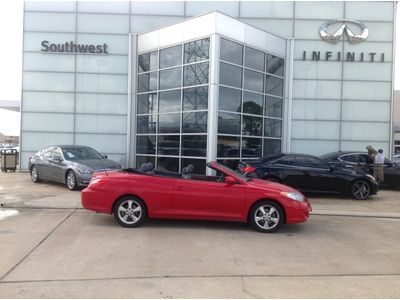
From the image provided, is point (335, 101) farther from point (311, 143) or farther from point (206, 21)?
point (206, 21)

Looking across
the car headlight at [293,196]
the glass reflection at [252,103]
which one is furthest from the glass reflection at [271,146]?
the car headlight at [293,196]

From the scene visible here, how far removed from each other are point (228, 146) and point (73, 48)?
29.2 ft

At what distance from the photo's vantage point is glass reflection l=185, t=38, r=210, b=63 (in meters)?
16.2

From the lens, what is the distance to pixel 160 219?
899 cm

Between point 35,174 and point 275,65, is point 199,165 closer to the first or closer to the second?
point 35,174

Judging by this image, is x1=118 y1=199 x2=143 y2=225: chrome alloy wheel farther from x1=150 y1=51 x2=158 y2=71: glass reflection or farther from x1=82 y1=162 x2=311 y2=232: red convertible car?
x1=150 y1=51 x2=158 y2=71: glass reflection

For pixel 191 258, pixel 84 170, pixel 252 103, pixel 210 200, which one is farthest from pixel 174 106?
pixel 191 258

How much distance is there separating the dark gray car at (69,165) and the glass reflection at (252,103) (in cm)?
608

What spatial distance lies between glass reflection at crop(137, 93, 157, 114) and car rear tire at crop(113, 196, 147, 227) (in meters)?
10.8

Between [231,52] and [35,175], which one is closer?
[35,175]

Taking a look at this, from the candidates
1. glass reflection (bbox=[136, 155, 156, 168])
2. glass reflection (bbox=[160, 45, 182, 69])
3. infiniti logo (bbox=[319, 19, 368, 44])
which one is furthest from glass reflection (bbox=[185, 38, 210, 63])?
infiniti logo (bbox=[319, 19, 368, 44])

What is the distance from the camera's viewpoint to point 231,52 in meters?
16.6

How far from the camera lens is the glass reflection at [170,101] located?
17469 millimetres

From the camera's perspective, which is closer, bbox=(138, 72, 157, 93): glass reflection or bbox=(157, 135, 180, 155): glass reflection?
bbox=(157, 135, 180, 155): glass reflection
